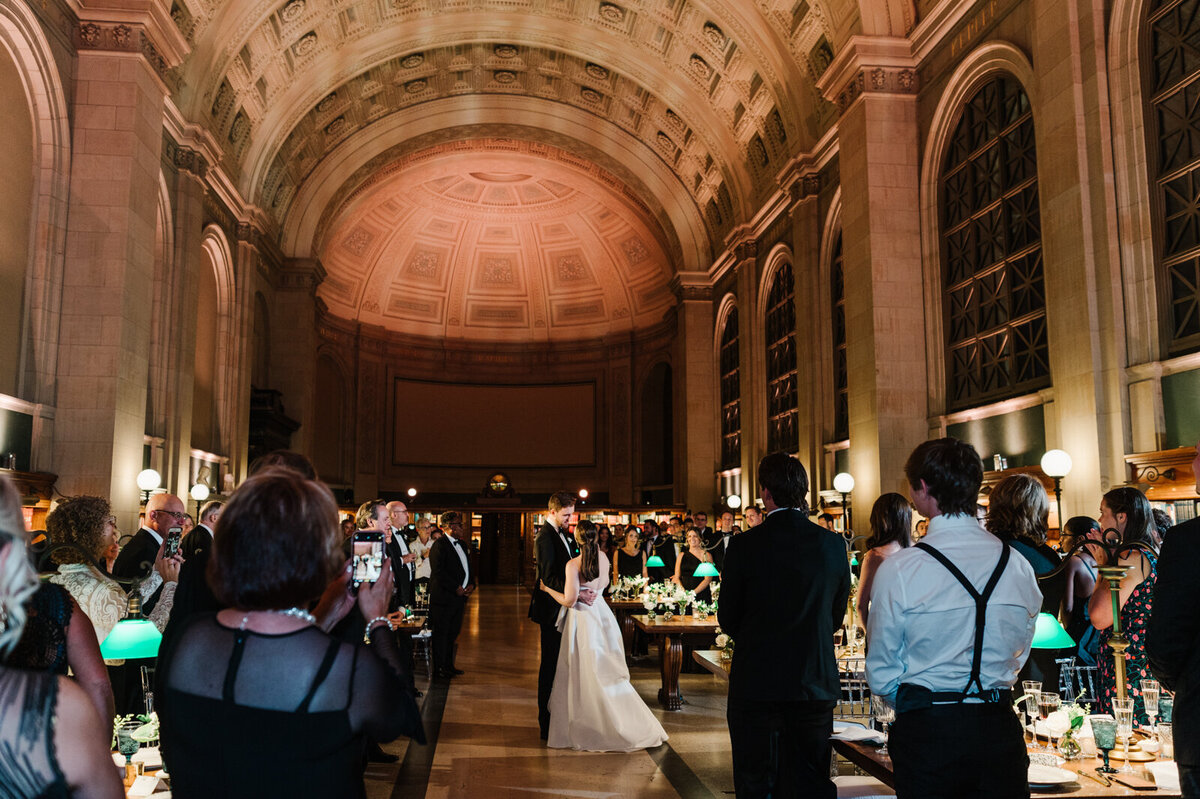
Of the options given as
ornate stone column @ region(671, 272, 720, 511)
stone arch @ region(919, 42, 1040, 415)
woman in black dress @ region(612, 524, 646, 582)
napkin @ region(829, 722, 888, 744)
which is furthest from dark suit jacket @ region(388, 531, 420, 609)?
ornate stone column @ region(671, 272, 720, 511)

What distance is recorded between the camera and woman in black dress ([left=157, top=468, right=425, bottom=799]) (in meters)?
2.11

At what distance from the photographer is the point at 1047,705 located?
160 inches

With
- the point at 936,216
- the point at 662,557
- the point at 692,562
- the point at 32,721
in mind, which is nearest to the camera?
the point at 32,721

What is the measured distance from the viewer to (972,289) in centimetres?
1303

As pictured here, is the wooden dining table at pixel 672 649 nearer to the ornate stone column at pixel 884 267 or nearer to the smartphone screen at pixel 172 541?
the ornate stone column at pixel 884 267

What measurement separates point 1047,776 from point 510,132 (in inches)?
952

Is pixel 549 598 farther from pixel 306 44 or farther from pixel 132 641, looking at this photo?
pixel 306 44

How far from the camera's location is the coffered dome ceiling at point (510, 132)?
727 inches

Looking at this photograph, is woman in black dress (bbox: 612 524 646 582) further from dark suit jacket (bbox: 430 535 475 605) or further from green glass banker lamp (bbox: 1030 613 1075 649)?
green glass banker lamp (bbox: 1030 613 1075 649)

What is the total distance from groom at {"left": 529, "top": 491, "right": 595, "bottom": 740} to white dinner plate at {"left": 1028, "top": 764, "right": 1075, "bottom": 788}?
4.26m

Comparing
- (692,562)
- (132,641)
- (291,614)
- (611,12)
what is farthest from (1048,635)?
(611,12)

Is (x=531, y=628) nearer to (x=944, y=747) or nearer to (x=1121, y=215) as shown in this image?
(x=1121, y=215)

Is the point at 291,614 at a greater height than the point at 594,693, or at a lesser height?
greater

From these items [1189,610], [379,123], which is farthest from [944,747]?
[379,123]
